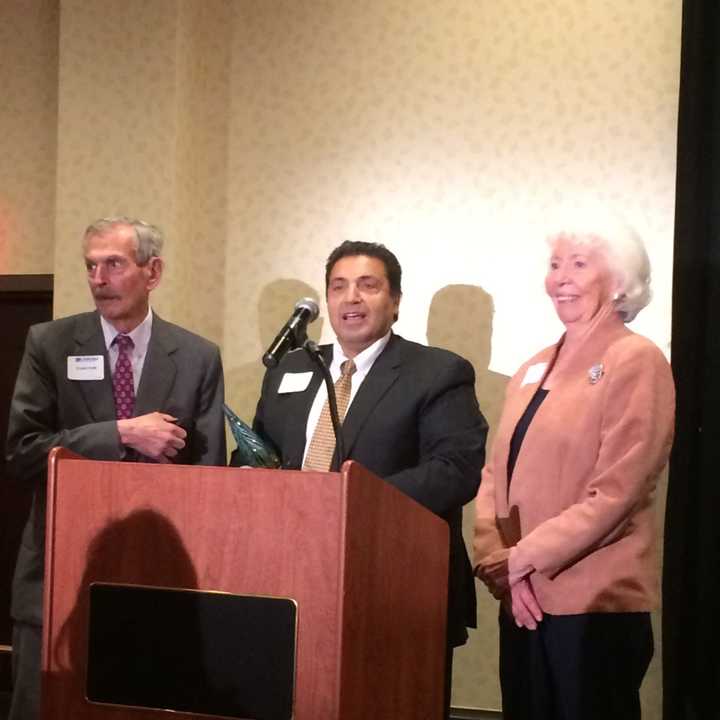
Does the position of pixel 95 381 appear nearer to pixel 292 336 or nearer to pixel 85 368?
pixel 85 368

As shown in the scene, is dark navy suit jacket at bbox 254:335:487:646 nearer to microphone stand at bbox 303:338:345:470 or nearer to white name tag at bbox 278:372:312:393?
white name tag at bbox 278:372:312:393

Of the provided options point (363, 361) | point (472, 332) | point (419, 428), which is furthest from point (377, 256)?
point (472, 332)

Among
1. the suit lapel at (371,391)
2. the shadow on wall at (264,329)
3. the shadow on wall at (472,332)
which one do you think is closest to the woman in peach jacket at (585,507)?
the suit lapel at (371,391)

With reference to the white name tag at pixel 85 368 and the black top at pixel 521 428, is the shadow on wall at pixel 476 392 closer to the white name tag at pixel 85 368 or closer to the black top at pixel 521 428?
the black top at pixel 521 428

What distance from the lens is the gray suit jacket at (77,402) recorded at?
9.02ft

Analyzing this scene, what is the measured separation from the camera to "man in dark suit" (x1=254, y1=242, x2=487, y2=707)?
267cm

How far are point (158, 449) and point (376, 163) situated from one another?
206 centimetres

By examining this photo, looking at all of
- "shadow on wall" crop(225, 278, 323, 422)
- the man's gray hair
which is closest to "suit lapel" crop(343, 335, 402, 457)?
the man's gray hair

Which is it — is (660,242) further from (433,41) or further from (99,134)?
(99,134)

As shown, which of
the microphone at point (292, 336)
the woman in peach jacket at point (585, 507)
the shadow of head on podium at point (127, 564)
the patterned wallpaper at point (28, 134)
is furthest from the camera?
the patterned wallpaper at point (28, 134)

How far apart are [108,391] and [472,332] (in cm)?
171

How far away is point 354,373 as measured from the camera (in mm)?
2885

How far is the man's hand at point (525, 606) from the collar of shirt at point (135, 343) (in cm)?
121

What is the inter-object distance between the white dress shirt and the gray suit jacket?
335mm
